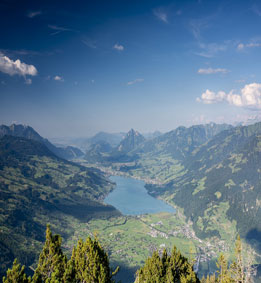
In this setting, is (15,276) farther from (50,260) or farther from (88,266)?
(88,266)

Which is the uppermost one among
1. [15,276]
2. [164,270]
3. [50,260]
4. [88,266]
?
[15,276]

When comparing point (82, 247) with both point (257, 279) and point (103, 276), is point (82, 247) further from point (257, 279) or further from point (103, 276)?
point (257, 279)

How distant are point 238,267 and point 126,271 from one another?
180432mm

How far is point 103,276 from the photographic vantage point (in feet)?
92.9

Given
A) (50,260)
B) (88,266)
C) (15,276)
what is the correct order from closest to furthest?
(15,276)
(88,266)
(50,260)

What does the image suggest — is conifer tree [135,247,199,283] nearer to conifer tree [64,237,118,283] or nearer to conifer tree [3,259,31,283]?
conifer tree [64,237,118,283]

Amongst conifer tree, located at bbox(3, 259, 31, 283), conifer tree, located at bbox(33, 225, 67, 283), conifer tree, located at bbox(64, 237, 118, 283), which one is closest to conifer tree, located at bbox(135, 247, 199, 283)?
conifer tree, located at bbox(64, 237, 118, 283)

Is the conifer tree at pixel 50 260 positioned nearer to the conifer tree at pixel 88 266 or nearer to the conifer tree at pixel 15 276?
the conifer tree at pixel 88 266

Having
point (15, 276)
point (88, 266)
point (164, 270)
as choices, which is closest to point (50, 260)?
point (88, 266)

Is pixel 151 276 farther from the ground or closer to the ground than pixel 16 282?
closer to the ground

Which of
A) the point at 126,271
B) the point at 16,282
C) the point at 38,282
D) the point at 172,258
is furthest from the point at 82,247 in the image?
the point at 126,271

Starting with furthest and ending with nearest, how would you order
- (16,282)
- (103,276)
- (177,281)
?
(177,281) → (103,276) → (16,282)

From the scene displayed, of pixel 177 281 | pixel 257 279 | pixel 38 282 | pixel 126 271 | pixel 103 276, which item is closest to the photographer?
pixel 38 282

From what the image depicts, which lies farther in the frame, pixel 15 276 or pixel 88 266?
pixel 88 266
